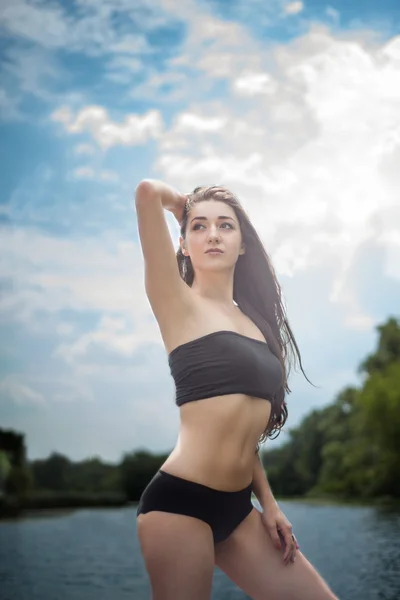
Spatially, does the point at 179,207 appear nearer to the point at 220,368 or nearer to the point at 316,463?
the point at 220,368

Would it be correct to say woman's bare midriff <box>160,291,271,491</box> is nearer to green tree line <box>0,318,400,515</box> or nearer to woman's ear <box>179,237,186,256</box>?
woman's ear <box>179,237,186,256</box>

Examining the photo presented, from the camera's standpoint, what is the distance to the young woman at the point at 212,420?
206 cm

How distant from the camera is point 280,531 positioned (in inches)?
89.7

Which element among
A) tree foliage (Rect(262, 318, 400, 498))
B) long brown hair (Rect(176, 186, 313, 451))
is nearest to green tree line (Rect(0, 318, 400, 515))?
tree foliage (Rect(262, 318, 400, 498))

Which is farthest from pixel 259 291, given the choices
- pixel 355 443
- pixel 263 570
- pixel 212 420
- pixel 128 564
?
pixel 355 443

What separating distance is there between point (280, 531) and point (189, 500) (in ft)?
1.24

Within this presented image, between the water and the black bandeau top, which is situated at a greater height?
the black bandeau top

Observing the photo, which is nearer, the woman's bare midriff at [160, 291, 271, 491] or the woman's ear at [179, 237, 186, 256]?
the woman's bare midriff at [160, 291, 271, 491]

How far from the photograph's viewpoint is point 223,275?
7.87 feet

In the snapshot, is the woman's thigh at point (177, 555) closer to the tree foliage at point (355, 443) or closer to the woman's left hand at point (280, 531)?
the woman's left hand at point (280, 531)

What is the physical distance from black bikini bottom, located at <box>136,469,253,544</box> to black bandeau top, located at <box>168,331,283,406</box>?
8.9 inches

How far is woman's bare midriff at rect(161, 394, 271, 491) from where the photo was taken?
2.08 m

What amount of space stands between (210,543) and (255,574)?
8.8 inches

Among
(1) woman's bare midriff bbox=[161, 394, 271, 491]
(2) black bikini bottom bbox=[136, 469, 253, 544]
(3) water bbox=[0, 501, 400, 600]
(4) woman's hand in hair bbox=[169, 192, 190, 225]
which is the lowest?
(3) water bbox=[0, 501, 400, 600]
